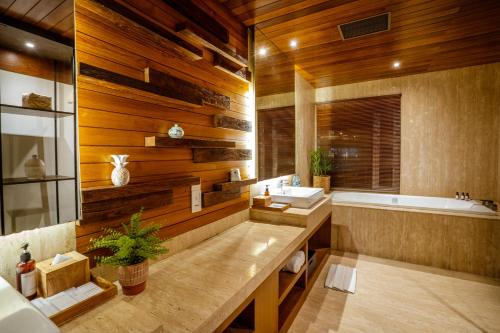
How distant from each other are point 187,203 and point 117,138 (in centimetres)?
67

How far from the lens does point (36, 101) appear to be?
1040 millimetres

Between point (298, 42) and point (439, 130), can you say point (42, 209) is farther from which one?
point (439, 130)

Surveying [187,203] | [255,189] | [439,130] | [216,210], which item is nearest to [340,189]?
[439,130]

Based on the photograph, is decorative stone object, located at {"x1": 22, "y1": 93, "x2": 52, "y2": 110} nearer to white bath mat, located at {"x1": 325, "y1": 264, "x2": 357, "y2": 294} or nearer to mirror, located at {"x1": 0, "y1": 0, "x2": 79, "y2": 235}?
mirror, located at {"x1": 0, "y1": 0, "x2": 79, "y2": 235}

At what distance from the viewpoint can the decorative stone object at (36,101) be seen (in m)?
1.01

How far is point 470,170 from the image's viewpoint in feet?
11.6

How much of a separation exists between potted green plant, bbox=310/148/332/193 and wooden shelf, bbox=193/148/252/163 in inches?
81.7

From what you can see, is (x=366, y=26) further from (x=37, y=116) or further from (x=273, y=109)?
(x=37, y=116)

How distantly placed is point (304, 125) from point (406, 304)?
103 inches

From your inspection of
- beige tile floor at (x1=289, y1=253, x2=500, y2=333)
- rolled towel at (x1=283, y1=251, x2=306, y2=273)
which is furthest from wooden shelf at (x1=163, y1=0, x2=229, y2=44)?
beige tile floor at (x1=289, y1=253, x2=500, y2=333)

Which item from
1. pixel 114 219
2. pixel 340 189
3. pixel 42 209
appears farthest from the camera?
pixel 340 189

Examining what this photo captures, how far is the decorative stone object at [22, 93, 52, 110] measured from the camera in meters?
1.01

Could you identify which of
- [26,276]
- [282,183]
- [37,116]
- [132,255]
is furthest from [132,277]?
[282,183]

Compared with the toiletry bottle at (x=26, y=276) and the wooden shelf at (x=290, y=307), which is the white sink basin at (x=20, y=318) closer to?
the toiletry bottle at (x=26, y=276)
